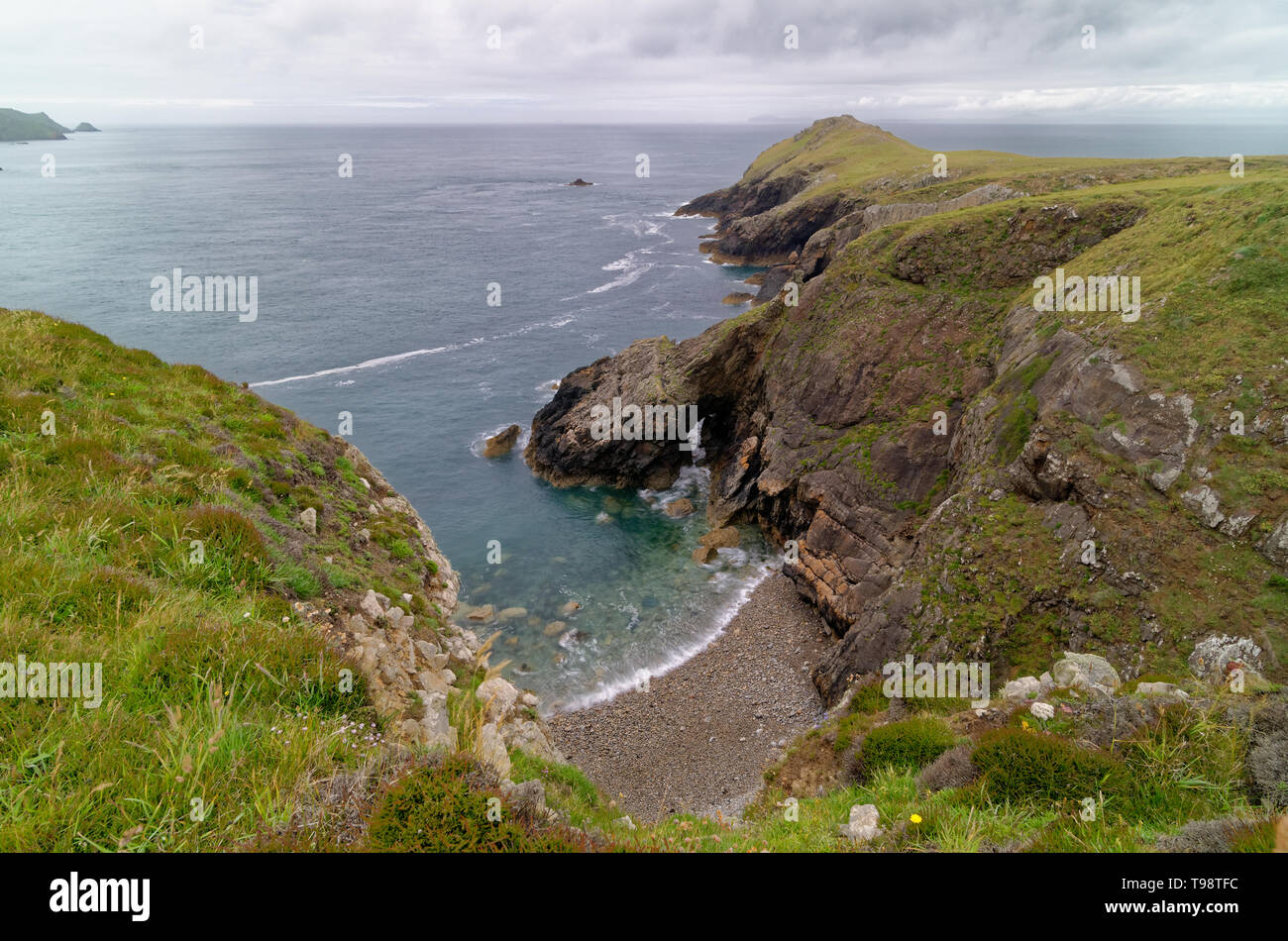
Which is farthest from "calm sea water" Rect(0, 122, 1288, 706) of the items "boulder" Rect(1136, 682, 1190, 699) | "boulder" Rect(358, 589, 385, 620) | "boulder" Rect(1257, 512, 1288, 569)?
"boulder" Rect(1257, 512, 1288, 569)

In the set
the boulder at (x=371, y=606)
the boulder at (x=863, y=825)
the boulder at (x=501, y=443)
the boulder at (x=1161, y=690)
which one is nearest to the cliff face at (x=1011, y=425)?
the boulder at (x=501, y=443)

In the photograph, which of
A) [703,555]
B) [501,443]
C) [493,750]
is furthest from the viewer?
[501,443]

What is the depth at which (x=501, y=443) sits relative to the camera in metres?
51.1

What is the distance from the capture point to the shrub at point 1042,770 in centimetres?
841

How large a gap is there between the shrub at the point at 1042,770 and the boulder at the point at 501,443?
4493 cm

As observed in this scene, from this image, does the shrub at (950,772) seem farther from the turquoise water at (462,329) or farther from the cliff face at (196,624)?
the turquoise water at (462,329)

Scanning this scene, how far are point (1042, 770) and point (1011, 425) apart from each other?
2204cm

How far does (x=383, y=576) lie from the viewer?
1546 cm

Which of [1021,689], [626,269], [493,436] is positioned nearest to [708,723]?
[1021,689]

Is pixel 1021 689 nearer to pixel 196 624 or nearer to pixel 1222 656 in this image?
Answer: pixel 1222 656

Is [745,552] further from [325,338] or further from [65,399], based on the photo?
[325,338]
